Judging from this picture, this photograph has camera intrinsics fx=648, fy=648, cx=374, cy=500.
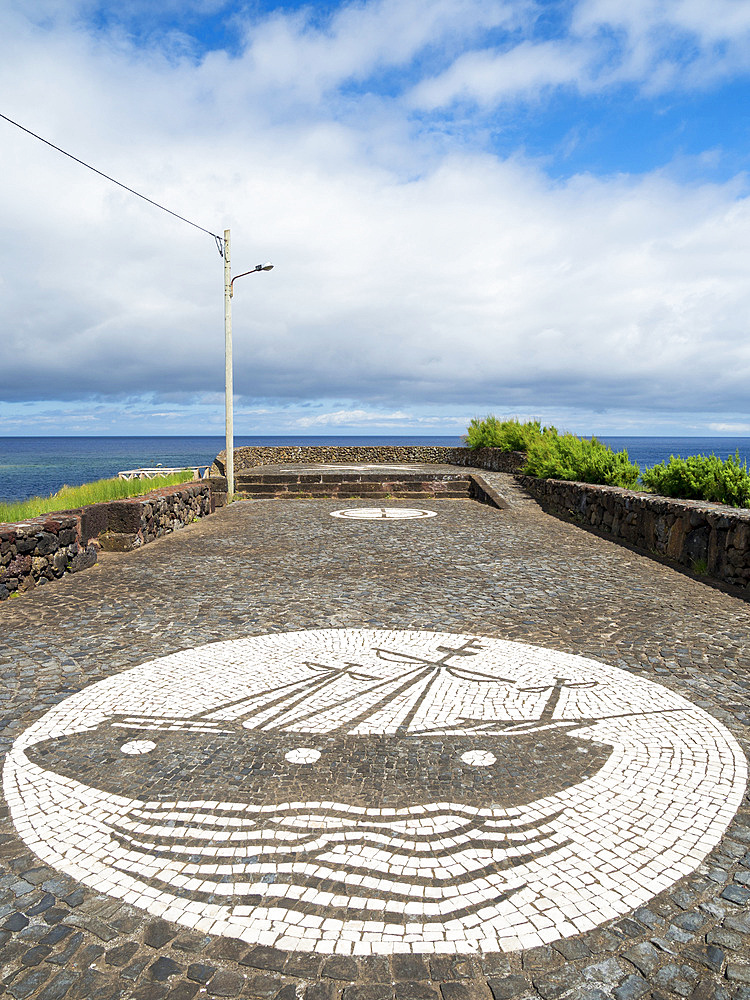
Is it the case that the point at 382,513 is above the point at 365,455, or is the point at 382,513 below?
below

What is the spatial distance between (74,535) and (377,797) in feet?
20.4

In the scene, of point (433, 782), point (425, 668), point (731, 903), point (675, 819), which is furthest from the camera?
point (425, 668)

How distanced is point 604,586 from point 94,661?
198 inches

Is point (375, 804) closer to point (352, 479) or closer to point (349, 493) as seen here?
point (349, 493)

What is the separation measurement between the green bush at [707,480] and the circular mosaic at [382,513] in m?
4.58

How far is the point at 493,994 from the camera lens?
1.80 m

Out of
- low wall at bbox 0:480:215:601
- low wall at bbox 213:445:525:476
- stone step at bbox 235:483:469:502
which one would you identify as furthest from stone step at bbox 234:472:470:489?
low wall at bbox 0:480:215:601

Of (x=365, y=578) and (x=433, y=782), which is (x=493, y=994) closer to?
(x=433, y=782)

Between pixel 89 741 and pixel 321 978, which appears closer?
pixel 321 978

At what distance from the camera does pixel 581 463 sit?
542 inches

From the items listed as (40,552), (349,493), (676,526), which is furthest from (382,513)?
(40,552)

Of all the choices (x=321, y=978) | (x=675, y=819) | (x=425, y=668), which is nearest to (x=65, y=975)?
(x=321, y=978)

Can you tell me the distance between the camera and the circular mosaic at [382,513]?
12.8m

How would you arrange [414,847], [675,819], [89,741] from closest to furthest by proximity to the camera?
[414,847]
[675,819]
[89,741]
